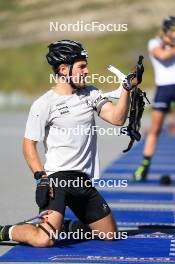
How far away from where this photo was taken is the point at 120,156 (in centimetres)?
1820

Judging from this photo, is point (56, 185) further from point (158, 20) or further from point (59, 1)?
point (158, 20)

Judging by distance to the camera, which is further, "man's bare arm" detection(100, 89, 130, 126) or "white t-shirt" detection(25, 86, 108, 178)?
"white t-shirt" detection(25, 86, 108, 178)

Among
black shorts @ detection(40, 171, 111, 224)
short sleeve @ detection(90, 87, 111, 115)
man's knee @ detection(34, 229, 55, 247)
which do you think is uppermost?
short sleeve @ detection(90, 87, 111, 115)

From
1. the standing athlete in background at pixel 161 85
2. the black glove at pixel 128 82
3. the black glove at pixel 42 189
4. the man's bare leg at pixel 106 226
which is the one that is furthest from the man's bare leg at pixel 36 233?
the standing athlete in background at pixel 161 85

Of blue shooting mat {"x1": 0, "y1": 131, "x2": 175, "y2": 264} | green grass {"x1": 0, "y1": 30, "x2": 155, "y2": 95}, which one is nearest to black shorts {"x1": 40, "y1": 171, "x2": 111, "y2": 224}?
blue shooting mat {"x1": 0, "y1": 131, "x2": 175, "y2": 264}

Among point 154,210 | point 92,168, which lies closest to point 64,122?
point 92,168

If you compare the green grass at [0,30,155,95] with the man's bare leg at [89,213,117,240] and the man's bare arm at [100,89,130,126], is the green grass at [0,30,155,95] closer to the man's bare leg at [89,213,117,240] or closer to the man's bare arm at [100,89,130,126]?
the man's bare leg at [89,213,117,240]

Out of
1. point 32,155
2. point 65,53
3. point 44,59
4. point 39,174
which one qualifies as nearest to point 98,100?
point 65,53

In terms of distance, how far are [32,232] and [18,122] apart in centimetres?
1995

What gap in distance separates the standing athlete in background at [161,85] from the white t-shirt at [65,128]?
5.07 metres

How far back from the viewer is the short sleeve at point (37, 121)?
345 inches

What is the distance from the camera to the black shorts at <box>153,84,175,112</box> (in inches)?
553

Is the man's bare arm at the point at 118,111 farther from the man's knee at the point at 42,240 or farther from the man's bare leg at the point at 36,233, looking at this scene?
the man's knee at the point at 42,240

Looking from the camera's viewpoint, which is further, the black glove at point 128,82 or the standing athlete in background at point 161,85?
the standing athlete in background at point 161,85
